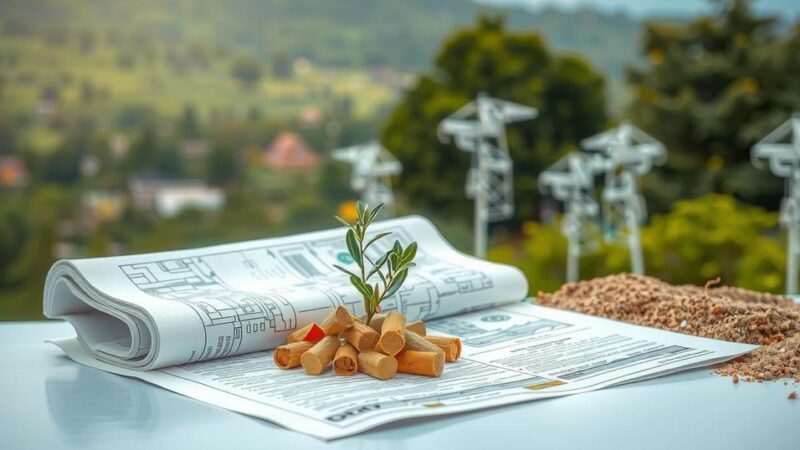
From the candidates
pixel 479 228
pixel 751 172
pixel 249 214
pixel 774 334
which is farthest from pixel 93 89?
pixel 774 334

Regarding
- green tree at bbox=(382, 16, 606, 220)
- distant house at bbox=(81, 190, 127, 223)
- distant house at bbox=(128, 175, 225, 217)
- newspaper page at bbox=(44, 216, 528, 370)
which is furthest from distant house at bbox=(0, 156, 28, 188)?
newspaper page at bbox=(44, 216, 528, 370)

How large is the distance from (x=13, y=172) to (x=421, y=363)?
2.63 metres

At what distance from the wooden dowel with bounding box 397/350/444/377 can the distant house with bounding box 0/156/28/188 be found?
2.59 meters

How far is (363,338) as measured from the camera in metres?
0.98

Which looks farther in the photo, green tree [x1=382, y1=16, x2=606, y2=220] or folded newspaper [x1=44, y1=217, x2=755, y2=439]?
green tree [x1=382, y1=16, x2=606, y2=220]

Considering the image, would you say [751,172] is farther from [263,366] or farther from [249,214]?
[263,366]

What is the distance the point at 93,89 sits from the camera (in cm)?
330

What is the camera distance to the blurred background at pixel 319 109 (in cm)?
327

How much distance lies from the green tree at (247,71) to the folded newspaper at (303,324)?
224 cm

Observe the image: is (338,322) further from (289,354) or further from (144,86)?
(144,86)

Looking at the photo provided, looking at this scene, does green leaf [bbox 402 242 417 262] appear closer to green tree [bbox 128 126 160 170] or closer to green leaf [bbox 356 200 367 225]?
green leaf [bbox 356 200 367 225]

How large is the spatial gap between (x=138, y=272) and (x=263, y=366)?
0.18 m

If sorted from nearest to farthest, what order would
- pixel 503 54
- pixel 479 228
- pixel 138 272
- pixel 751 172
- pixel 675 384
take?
pixel 675 384
pixel 138 272
pixel 479 228
pixel 751 172
pixel 503 54

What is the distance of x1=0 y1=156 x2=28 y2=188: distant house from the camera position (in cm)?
326
